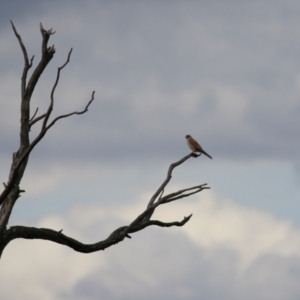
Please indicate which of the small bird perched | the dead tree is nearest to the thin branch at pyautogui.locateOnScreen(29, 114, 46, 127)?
the dead tree

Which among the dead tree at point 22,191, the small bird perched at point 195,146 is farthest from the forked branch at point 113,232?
the small bird perched at point 195,146

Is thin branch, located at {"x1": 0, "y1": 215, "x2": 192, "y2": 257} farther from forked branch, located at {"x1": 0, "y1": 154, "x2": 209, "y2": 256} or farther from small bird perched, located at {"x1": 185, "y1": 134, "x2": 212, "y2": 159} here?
small bird perched, located at {"x1": 185, "y1": 134, "x2": 212, "y2": 159}

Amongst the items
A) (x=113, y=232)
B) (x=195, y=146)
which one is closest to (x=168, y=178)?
(x=113, y=232)

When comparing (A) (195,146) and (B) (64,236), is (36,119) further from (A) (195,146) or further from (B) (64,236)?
(A) (195,146)

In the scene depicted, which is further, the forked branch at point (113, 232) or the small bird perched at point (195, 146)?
the small bird perched at point (195, 146)

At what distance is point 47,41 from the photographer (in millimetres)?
14766

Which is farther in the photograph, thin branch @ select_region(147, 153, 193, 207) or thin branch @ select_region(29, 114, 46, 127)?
thin branch @ select_region(147, 153, 193, 207)

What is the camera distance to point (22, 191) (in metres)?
13.9

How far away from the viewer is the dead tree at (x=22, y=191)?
13323 mm

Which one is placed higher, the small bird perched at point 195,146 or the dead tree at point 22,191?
the small bird perched at point 195,146

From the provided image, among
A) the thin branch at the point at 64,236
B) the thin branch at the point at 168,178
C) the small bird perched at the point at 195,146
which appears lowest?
the thin branch at the point at 64,236

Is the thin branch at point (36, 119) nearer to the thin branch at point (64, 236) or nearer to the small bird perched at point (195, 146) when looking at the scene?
the thin branch at point (64, 236)

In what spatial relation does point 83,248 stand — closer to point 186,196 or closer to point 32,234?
point 32,234

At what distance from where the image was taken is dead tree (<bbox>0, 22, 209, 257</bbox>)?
43.7 feet
